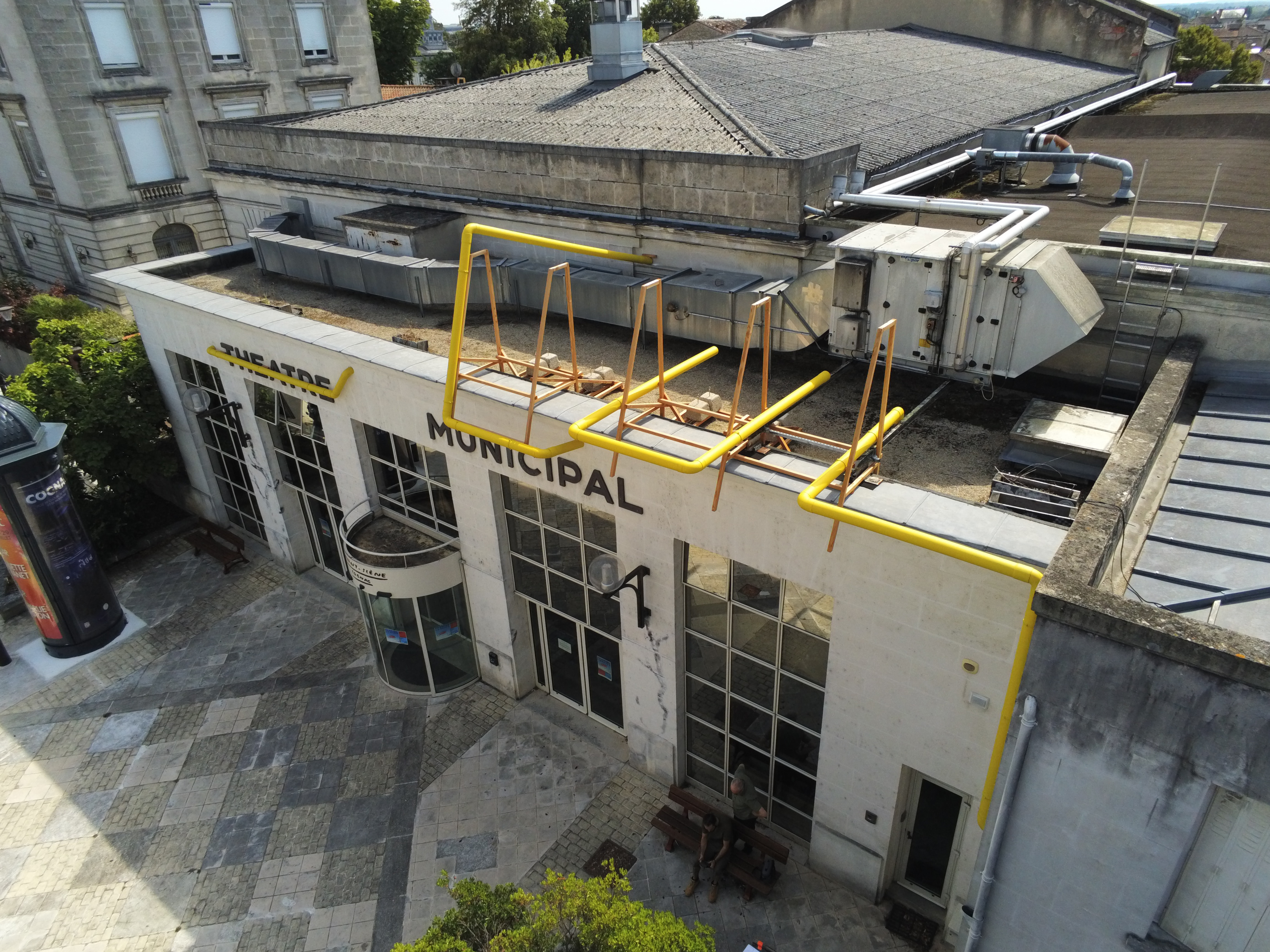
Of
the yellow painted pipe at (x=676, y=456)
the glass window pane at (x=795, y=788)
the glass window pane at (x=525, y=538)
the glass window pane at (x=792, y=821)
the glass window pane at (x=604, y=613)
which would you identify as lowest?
the glass window pane at (x=792, y=821)

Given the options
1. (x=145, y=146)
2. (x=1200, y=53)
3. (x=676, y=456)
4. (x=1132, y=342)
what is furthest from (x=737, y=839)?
(x=1200, y=53)

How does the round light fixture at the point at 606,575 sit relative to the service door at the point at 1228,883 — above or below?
below

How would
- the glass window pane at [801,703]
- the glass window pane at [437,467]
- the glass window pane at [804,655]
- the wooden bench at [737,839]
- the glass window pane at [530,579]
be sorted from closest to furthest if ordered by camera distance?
the glass window pane at [804,655], the glass window pane at [801,703], the wooden bench at [737,839], the glass window pane at [530,579], the glass window pane at [437,467]

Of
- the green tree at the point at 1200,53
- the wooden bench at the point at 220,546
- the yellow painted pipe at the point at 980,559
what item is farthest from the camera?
the green tree at the point at 1200,53

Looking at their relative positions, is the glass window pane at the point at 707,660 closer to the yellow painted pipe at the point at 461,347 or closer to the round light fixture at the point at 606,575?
the round light fixture at the point at 606,575

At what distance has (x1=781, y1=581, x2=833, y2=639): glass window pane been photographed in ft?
34.2

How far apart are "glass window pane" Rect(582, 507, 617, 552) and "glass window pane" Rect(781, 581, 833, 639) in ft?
9.79

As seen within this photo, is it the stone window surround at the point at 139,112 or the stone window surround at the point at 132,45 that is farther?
the stone window surround at the point at 139,112

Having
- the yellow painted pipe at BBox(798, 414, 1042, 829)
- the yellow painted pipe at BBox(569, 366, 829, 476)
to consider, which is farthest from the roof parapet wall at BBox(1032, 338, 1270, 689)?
the yellow painted pipe at BBox(569, 366, 829, 476)

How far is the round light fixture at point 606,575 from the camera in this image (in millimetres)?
11992

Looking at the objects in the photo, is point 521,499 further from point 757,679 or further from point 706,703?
point 757,679

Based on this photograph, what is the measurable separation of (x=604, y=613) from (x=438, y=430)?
417 centimetres

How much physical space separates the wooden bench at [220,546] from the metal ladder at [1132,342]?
1847cm

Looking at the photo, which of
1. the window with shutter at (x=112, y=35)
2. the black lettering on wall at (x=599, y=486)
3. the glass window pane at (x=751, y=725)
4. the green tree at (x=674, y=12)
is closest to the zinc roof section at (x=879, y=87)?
the black lettering on wall at (x=599, y=486)
